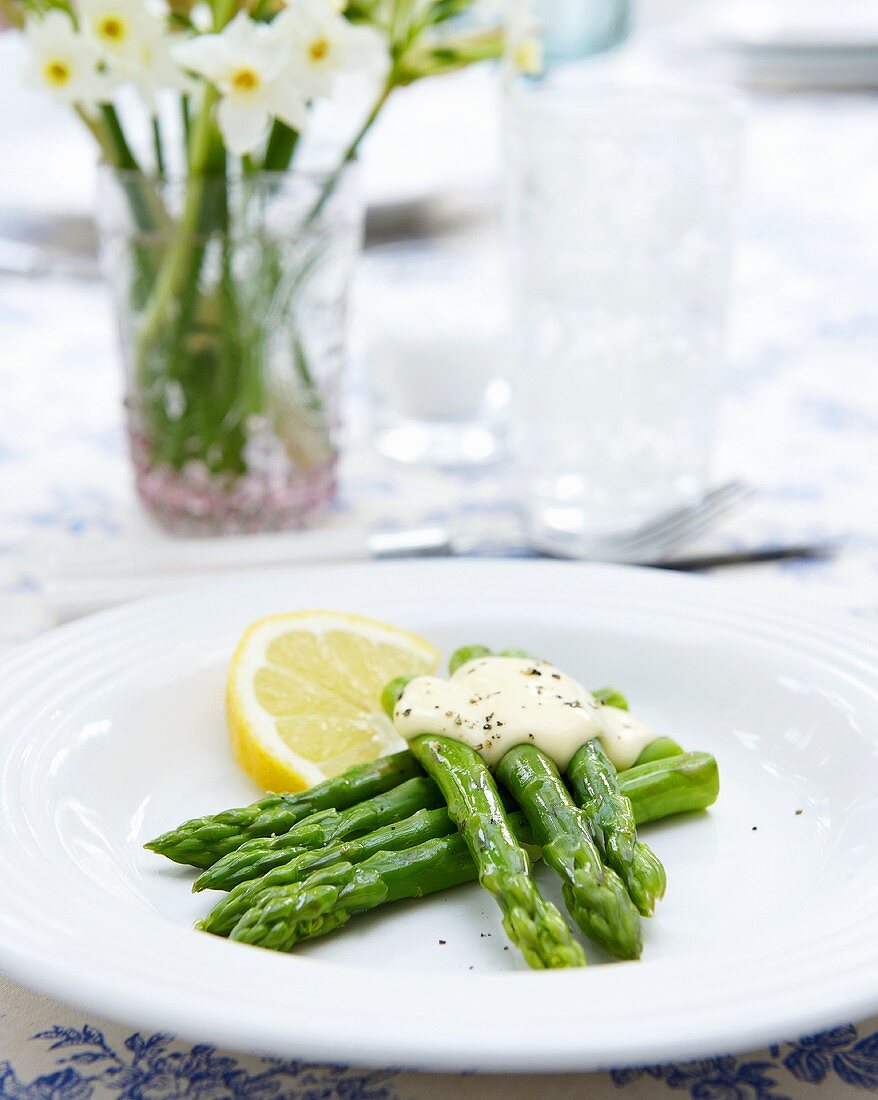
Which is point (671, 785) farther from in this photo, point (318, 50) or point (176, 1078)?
point (318, 50)

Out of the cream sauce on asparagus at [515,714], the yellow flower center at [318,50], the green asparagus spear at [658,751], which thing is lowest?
the green asparagus spear at [658,751]

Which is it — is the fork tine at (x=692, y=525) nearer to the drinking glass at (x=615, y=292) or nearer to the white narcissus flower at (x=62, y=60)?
the drinking glass at (x=615, y=292)

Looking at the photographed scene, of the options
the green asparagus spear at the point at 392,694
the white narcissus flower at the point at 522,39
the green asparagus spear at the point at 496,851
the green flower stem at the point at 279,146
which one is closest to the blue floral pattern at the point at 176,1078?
the green asparagus spear at the point at 496,851

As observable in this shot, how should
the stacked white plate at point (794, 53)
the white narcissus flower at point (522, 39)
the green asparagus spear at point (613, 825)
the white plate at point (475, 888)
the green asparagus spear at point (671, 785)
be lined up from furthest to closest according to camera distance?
the stacked white plate at point (794, 53), the white narcissus flower at point (522, 39), the green asparagus spear at point (671, 785), the green asparagus spear at point (613, 825), the white plate at point (475, 888)

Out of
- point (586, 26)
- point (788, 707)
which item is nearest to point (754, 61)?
point (586, 26)

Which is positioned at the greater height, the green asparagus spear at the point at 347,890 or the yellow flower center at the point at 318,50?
the yellow flower center at the point at 318,50

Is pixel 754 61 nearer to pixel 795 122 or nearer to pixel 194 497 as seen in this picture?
pixel 795 122

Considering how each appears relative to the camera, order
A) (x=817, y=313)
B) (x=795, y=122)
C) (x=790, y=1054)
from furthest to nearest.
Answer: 1. (x=795, y=122)
2. (x=817, y=313)
3. (x=790, y=1054)
